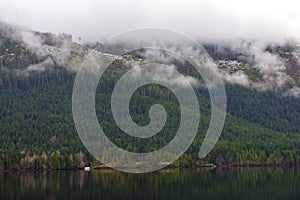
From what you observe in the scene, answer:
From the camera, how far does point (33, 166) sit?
19338 cm

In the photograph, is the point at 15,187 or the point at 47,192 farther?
the point at 15,187

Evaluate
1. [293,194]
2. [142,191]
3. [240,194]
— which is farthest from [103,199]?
[293,194]

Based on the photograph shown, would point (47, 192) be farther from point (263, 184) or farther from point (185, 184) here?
point (263, 184)

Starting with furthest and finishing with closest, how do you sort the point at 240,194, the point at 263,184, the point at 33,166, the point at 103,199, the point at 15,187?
1. the point at 33,166
2. the point at 263,184
3. the point at 15,187
4. the point at 240,194
5. the point at 103,199

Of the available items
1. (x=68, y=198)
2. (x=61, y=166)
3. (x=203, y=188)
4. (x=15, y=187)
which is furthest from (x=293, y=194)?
(x=61, y=166)

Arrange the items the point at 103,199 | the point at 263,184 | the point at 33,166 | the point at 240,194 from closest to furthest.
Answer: the point at 103,199 → the point at 240,194 → the point at 263,184 → the point at 33,166

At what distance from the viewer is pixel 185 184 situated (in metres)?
121

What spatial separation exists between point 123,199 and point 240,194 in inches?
939

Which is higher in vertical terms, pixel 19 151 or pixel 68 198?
pixel 19 151

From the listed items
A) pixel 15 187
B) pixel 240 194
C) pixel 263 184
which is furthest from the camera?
pixel 263 184

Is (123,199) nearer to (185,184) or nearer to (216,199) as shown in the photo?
(216,199)

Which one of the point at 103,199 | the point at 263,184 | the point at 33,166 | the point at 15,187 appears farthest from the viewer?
the point at 33,166

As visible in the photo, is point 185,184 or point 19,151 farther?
point 19,151

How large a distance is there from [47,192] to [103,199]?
51.4 feet
